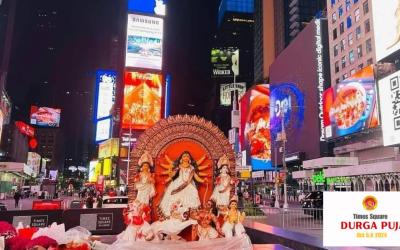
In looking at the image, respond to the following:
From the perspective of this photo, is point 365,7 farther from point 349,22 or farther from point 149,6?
point 149,6

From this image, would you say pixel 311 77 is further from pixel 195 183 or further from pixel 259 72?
pixel 259 72

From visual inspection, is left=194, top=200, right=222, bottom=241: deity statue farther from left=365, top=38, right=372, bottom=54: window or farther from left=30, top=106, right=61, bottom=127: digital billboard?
left=30, top=106, right=61, bottom=127: digital billboard

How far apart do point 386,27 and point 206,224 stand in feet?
113

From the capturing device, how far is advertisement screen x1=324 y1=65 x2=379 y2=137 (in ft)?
137

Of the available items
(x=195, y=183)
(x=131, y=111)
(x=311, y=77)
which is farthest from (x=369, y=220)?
(x=131, y=111)

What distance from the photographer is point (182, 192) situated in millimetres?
7859

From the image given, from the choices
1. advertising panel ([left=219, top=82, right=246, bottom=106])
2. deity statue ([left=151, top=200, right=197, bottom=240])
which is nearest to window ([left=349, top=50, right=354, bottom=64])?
deity statue ([left=151, top=200, right=197, bottom=240])

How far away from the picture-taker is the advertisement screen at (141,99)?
79750 mm

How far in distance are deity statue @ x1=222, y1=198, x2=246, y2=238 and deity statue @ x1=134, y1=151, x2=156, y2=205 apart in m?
1.63

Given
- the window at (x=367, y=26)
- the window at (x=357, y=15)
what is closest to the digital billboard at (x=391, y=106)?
the window at (x=367, y=26)

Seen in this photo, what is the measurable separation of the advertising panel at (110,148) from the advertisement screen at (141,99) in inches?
419

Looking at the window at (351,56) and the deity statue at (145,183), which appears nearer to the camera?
the deity statue at (145,183)

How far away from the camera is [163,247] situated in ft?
23.2

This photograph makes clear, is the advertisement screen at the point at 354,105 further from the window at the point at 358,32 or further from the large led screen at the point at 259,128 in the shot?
the large led screen at the point at 259,128
